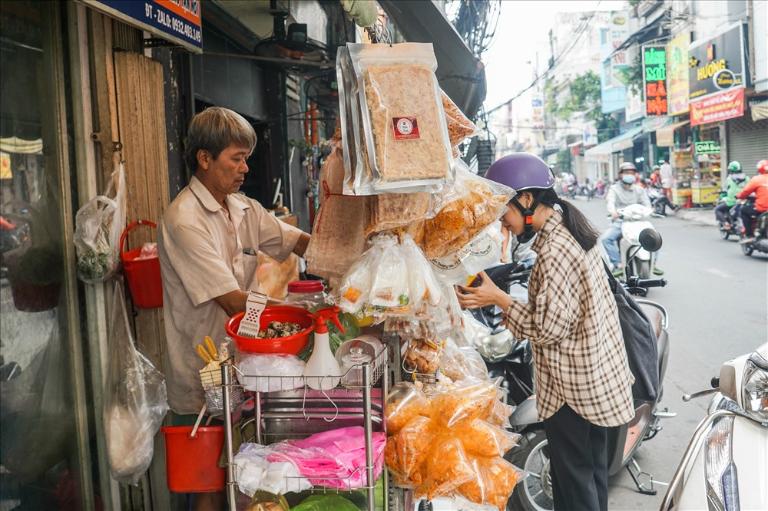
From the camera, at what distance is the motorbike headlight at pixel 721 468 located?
2.29 meters

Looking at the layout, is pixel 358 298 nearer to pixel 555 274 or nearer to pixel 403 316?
pixel 403 316

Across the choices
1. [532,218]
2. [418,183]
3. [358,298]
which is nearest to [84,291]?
[358,298]

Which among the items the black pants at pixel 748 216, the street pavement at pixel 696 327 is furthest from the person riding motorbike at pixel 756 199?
the street pavement at pixel 696 327

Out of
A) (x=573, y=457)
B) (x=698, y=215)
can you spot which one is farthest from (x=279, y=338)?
(x=698, y=215)

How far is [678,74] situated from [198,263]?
26.4 m

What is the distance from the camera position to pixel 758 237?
12.3 metres

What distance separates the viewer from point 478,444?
7.20 feet

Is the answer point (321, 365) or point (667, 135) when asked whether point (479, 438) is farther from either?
point (667, 135)

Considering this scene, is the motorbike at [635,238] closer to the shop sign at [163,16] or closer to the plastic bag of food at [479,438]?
the shop sign at [163,16]

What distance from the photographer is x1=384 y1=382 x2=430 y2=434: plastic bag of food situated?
85.9 inches

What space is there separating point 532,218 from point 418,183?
99 centimetres

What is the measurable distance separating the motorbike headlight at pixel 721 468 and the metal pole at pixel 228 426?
5.39ft

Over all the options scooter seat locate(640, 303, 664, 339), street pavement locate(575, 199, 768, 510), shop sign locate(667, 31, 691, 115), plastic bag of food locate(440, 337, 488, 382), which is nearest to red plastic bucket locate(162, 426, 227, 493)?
plastic bag of food locate(440, 337, 488, 382)

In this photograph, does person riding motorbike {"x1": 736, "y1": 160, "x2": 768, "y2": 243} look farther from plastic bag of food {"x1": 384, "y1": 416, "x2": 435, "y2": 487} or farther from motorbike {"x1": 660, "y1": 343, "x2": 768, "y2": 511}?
plastic bag of food {"x1": 384, "y1": 416, "x2": 435, "y2": 487}
